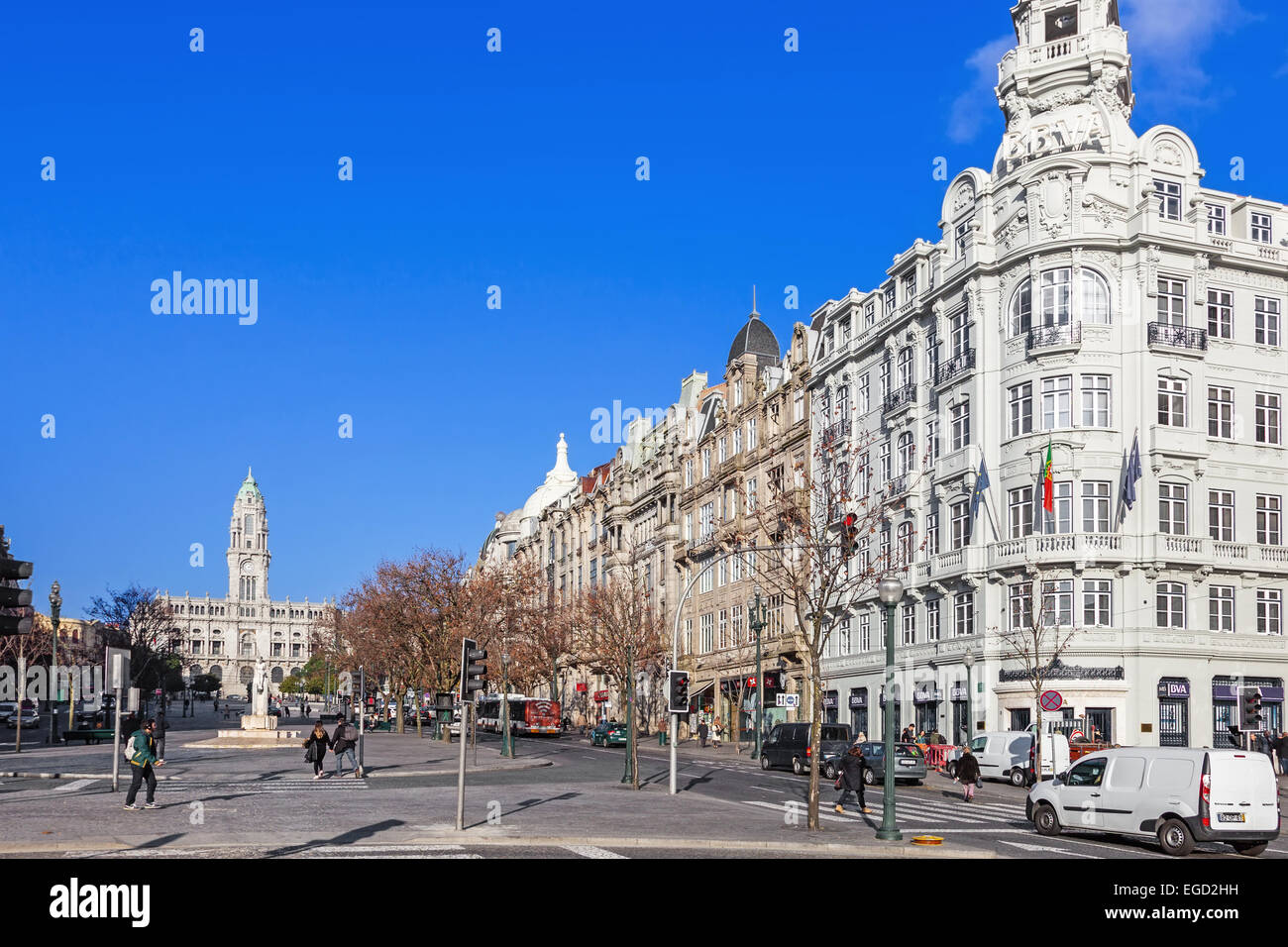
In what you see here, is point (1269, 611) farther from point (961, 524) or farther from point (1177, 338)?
point (961, 524)

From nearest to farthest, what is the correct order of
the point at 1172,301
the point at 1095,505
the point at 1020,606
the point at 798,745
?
1. the point at 798,745
2. the point at 1095,505
3. the point at 1020,606
4. the point at 1172,301

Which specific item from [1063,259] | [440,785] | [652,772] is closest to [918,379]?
[1063,259]

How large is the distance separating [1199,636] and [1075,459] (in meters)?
8.12

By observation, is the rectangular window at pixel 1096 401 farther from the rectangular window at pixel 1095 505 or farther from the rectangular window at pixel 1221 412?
the rectangular window at pixel 1221 412

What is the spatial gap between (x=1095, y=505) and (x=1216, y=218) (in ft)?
44.9

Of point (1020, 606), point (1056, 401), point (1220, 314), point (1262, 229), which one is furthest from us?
point (1262, 229)

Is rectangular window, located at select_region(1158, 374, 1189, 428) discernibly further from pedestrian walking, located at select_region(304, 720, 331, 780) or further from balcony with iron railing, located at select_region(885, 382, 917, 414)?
pedestrian walking, located at select_region(304, 720, 331, 780)

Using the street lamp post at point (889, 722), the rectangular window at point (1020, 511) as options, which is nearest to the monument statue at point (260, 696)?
the rectangular window at point (1020, 511)

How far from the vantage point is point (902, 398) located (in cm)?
6091

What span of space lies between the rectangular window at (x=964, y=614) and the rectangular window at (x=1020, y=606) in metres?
2.42

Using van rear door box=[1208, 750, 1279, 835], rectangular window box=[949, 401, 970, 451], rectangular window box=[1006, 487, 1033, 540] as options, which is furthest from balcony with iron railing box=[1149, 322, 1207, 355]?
van rear door box=[1208, 750, 1279, 835]

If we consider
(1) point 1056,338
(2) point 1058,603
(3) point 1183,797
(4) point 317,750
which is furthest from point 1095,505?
(3) point 1183,797
